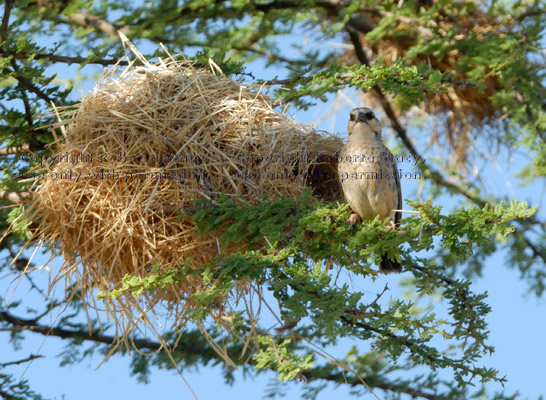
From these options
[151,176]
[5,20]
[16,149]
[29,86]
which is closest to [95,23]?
[5,20]

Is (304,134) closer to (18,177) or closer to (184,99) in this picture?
(184,99)

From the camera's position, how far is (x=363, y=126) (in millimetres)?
4605

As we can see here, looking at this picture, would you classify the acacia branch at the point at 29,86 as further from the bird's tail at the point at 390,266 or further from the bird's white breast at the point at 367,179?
the bird's tail at the point at 390,266

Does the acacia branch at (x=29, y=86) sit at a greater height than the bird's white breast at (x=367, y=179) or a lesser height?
lesser

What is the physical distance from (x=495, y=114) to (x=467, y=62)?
2078 mm

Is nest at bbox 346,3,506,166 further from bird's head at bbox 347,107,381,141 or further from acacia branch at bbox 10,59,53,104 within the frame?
acacia branch at bbox 10,59,53,104

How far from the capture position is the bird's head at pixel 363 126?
14.9 ft

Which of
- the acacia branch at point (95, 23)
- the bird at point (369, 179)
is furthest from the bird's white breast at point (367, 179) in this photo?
the acacia branch at point (95, 23)

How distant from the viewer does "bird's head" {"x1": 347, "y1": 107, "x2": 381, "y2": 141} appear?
14.9ft

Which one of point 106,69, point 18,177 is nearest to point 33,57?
point 106,69

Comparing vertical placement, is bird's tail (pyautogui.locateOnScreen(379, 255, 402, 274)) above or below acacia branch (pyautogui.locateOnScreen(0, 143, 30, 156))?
above

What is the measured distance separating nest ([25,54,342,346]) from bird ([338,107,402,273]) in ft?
0.70

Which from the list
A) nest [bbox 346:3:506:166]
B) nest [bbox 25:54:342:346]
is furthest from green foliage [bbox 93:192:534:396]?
nest [bbox 346:3:506:166]

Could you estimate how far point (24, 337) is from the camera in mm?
5586
